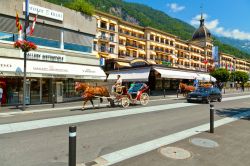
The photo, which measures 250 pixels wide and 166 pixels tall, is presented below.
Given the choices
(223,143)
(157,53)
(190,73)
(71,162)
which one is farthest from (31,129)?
(157,53)

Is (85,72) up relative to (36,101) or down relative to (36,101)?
up

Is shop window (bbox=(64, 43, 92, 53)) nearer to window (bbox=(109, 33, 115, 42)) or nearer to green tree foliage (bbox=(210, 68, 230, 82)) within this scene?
window (bbox=(109, 33, 115, 42))

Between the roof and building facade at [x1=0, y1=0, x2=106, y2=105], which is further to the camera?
the roof

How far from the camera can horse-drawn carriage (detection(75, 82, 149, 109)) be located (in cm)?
1598

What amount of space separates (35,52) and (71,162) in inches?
727

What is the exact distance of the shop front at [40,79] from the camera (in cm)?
1873

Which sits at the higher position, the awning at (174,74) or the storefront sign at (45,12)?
the storefront sign at (45,12)

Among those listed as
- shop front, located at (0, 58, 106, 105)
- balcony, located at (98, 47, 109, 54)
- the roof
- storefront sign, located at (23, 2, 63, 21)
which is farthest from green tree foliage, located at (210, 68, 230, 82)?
storefront sign, located at (23, 2, 63, 21)

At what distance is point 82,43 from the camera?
25.8m

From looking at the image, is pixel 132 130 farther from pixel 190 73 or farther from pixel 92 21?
pixel 190 73

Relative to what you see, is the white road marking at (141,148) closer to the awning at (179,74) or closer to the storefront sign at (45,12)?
the storefront sign at (45,12)

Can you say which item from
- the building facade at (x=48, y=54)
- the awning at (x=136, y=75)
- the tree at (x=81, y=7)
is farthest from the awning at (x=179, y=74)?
the tree at (x=81, y=7)

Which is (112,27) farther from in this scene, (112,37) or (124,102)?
(124,102)

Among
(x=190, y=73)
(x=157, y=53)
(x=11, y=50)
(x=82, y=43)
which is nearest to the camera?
(x=11, y=50)
